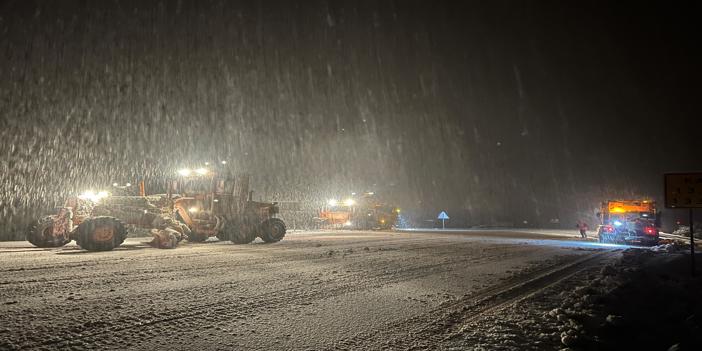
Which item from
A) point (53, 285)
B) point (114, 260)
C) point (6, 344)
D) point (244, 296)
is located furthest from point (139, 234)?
point (6, 344)

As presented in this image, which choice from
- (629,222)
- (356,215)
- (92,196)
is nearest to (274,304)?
(92,196)

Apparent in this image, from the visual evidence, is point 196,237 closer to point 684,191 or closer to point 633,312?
point 633,312

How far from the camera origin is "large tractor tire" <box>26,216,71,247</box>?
14094 millimetres

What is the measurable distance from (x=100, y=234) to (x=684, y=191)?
52.2 ft

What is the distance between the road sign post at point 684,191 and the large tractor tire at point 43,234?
1806 cm

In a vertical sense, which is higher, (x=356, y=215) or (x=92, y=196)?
(x=92, y=196)

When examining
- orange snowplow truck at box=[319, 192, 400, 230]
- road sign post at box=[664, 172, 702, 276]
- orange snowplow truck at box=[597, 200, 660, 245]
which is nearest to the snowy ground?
road sign post at box=[664, 172, 702, 276]

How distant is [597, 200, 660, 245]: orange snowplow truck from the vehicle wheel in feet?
63.7

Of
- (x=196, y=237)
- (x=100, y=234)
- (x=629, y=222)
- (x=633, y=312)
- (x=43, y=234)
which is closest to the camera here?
(x=633, y=312)

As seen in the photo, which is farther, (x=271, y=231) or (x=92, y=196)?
(x=271, y=231)

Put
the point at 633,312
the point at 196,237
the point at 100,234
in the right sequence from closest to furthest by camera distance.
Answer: the point at 633,312 → the point at 100,234 → the point at 196,237

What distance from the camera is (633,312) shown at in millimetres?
6145

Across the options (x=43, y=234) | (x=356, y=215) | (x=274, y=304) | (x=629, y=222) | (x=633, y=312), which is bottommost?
(x=633, y=312)

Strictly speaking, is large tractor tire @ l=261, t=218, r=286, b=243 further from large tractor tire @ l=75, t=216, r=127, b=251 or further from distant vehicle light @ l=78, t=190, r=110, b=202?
distant vehicle light @ l=78, t=190, r=110, b=202
